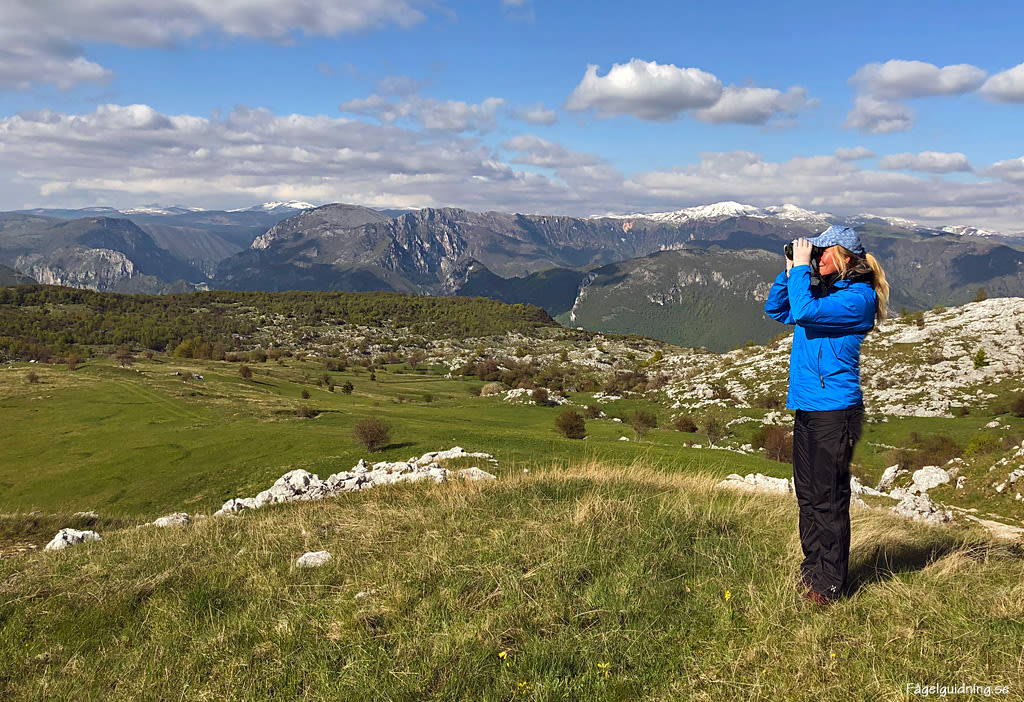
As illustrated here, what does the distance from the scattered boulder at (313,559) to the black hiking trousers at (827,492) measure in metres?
5.94

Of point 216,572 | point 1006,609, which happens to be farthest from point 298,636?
point 1006,609

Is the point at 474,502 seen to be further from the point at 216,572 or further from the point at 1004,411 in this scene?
the point at 1004,411

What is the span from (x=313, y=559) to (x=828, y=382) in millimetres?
6799

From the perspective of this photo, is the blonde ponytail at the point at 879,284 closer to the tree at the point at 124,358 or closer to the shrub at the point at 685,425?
the shrub at the point at 685,425

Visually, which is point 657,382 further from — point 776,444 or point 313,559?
point 313,559

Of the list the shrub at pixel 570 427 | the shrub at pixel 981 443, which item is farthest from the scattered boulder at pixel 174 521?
the shrub at pixel 981 443

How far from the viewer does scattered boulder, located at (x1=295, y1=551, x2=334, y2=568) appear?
719 cm

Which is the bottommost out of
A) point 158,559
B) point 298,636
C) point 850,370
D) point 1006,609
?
point 158,559

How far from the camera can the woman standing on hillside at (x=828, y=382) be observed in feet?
18.7

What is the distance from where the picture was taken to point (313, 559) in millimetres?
7309

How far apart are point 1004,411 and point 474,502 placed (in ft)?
231

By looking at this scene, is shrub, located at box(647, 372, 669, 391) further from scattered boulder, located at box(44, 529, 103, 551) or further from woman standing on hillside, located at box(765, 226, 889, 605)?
woman standing on hillside, located at box(765, 226, 889, 605)

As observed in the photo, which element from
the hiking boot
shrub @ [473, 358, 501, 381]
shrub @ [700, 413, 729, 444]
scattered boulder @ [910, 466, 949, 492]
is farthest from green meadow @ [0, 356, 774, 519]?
shrub @ [473, 358, 501, 381]

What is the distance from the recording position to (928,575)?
20.3 ft
